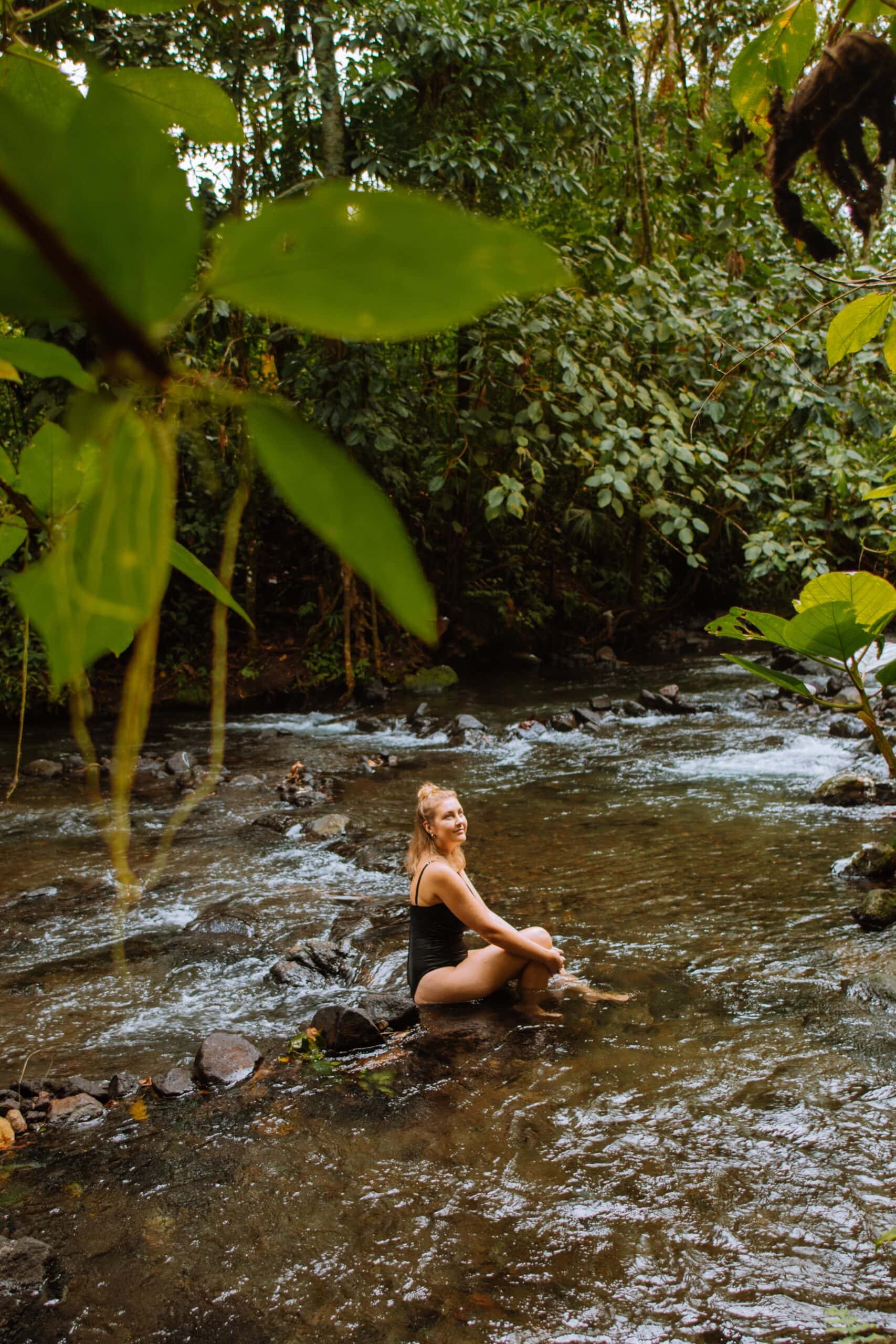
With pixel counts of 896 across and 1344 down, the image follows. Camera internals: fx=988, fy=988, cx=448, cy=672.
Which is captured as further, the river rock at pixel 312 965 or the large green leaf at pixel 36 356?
the river rock at pixel 312 965

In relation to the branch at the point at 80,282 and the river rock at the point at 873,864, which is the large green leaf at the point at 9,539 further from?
the river rock at the point at 873,864

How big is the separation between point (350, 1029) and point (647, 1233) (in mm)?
1349

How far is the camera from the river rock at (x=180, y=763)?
7.51 metres

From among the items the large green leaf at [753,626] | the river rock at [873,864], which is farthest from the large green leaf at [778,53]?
the river rock at [873,864]

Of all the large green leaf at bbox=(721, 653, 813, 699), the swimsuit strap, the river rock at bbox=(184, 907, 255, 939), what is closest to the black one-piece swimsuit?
the swimsuit strap

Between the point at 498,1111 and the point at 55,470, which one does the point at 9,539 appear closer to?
the point at 55,470

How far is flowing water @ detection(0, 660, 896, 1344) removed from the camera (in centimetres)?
224

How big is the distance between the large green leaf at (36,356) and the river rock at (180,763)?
7.43 metres

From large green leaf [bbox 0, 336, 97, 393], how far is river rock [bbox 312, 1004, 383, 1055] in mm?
3464

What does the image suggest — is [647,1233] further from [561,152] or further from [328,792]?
[561,152]

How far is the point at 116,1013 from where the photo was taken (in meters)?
3.80

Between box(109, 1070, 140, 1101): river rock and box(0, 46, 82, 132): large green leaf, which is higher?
box(0, 46, 82, 132): large green leaf

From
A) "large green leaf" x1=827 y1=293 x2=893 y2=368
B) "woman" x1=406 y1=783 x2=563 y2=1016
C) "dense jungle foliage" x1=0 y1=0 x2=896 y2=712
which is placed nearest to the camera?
"large green leaf" x1=827 y1=293 x2=893 y2=368

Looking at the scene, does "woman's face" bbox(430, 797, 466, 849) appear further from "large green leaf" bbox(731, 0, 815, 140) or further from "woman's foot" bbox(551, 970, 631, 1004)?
"large green leaf" bbox(731, 0, 815, 140)
